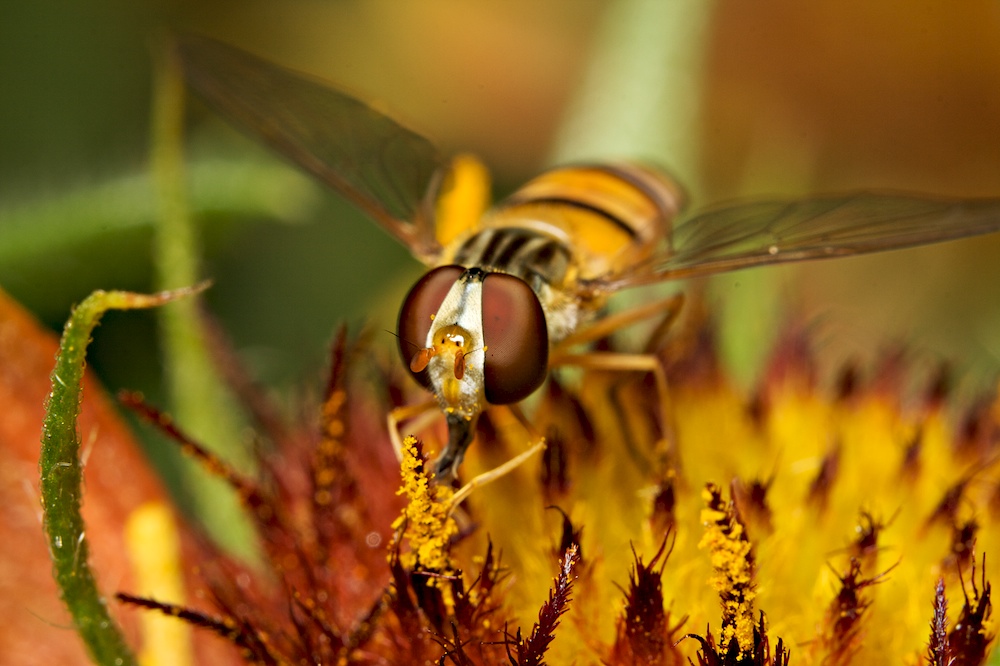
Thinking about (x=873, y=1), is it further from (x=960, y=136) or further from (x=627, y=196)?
(x=627, y=196)

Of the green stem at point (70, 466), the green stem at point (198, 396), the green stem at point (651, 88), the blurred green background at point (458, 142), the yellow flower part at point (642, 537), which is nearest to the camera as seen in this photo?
the green stem at point (70, 466)

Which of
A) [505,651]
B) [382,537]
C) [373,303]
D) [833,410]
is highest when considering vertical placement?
[373,303]

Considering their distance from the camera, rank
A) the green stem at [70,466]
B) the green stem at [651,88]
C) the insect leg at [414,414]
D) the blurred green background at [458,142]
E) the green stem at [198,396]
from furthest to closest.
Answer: the green stem at [651,88] → the blurred green background at [458,142] → the green stem at [198,396] → the insect leg at [414,414] → the green stem at [70,466]

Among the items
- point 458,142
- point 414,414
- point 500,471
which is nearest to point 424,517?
point 500,471

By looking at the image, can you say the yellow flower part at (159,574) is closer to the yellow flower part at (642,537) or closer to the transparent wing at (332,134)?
the yellow flower part at (642,537)

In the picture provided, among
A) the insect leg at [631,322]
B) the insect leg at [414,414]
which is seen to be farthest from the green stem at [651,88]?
the insect leg at [414,414]

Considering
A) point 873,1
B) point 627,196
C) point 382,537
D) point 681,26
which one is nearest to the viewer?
point 382,537

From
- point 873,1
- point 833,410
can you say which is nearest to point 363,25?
point 873,1
